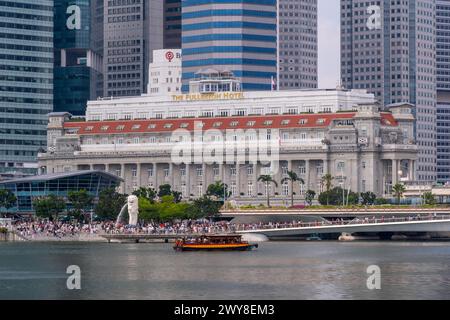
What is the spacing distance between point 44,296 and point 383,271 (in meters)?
50.1

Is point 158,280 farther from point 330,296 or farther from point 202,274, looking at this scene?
point 330,296

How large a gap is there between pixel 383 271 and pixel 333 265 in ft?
45.2

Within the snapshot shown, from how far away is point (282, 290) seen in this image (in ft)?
518

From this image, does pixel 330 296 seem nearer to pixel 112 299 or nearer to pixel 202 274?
pixel 112 299
